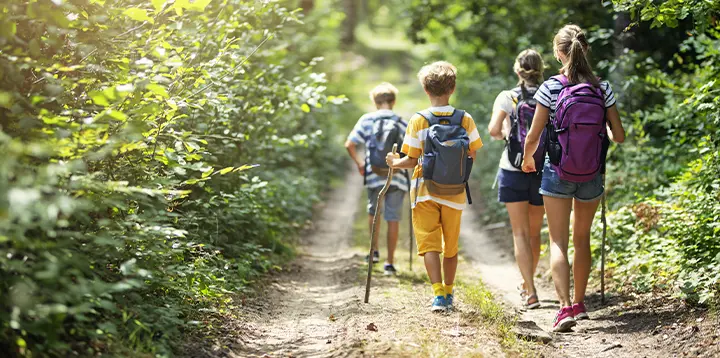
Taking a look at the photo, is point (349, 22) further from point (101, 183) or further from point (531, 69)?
point (101, 183)

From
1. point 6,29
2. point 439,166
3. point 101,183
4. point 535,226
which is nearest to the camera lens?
point 6,29

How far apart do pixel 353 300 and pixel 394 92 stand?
2.89 metres

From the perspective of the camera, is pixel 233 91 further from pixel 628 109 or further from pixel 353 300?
pixel 628 109

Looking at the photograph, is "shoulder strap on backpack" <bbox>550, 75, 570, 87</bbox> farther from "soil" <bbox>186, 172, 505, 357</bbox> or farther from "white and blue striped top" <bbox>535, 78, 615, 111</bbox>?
"soil" <bbox>186, 172, 505, 357</bbox>

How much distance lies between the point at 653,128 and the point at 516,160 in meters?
4.98

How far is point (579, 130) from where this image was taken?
19.4ft

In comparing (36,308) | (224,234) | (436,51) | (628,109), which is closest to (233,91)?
(224,234)

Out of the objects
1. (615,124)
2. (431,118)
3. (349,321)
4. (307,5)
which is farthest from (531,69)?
(307,5)

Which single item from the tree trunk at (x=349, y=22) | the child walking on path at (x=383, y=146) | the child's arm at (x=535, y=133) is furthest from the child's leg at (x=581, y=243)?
the tree trunk at (x=349, y=22)

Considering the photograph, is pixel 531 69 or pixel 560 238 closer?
pixel 560 238

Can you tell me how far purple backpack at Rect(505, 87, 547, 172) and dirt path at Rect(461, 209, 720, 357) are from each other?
1.44 m

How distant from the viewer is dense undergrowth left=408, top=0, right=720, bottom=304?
20.9 ft

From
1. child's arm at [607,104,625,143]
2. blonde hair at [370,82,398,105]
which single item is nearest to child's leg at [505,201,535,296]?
child's arm at [607,104,625,143]

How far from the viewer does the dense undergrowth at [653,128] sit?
6.37 meters
